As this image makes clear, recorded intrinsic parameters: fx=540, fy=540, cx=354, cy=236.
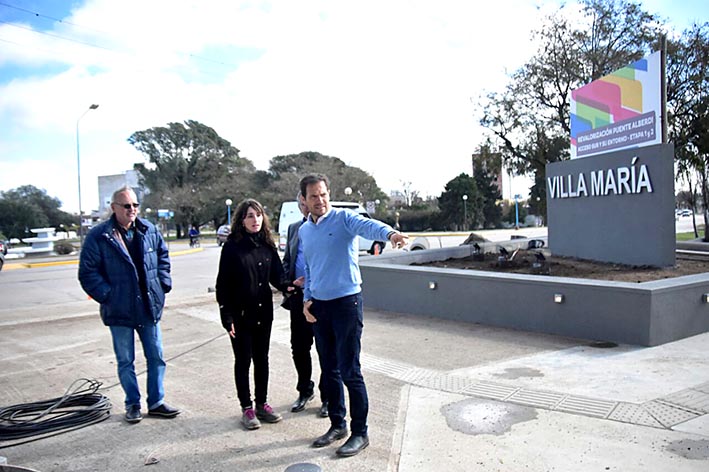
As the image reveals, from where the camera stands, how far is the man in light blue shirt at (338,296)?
3.68m

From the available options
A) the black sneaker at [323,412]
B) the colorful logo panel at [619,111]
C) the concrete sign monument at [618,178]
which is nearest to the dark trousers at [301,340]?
the black sneaker at [323,412]

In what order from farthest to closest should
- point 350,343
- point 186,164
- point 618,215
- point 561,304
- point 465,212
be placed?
1. point 186,164
2. point 465,212
3. point 618,215
4. point 561,304
5. point 350,343

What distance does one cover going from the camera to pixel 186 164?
6606 centimetres

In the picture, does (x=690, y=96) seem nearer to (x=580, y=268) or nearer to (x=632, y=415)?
(x=580, y=268)

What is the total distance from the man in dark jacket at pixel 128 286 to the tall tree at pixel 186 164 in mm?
59619

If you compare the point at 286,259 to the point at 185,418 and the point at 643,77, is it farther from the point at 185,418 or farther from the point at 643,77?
the point at 643,77

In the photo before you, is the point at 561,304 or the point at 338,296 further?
the point at 561,304

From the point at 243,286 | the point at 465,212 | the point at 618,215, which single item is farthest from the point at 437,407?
the point at 465,212

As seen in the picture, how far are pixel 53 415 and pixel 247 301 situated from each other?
77.8 inches

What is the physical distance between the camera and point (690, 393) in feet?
14.5

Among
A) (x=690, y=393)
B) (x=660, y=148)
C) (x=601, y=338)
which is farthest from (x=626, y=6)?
(x=690, y=393)

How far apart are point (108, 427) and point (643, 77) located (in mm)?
9929

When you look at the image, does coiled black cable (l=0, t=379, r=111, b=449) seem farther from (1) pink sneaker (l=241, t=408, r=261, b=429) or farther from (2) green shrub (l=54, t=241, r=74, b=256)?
(2) green shrub (l=54, t=241, r=74, b=256)

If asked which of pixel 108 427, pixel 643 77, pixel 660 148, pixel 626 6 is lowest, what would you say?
pixel 108 427
